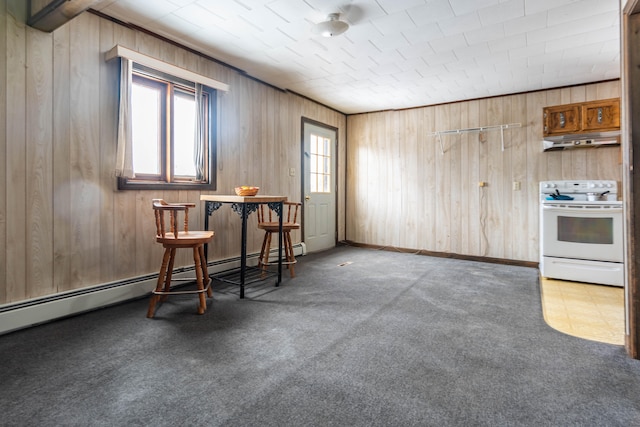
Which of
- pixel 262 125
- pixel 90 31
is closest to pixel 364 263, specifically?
pixel 262 125

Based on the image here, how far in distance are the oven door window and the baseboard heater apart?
4.05m

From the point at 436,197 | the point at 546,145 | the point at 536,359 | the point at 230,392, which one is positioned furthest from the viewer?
the point at 436,197

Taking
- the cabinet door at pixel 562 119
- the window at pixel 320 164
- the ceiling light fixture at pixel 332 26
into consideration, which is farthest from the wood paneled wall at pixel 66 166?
the cabinet door at pixel 562 119

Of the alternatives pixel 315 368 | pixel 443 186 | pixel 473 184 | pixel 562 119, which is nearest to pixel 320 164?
pixel 443 186

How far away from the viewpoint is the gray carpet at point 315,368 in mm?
1399

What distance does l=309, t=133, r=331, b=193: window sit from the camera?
17.4 ft

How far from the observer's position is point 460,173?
16.3 ft

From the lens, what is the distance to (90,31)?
2617mm

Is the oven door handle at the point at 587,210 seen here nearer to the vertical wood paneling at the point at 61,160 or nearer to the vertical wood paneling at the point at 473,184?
the vertical wood paneling at the point at 473,184

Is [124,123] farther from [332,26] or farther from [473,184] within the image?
[473,184]

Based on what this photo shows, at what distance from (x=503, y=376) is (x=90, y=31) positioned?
3.70 metres

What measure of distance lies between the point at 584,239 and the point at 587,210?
311 millimetres

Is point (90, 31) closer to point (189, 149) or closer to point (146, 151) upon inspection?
point (146, 151)

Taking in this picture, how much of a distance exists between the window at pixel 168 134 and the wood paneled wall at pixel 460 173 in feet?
9.99
